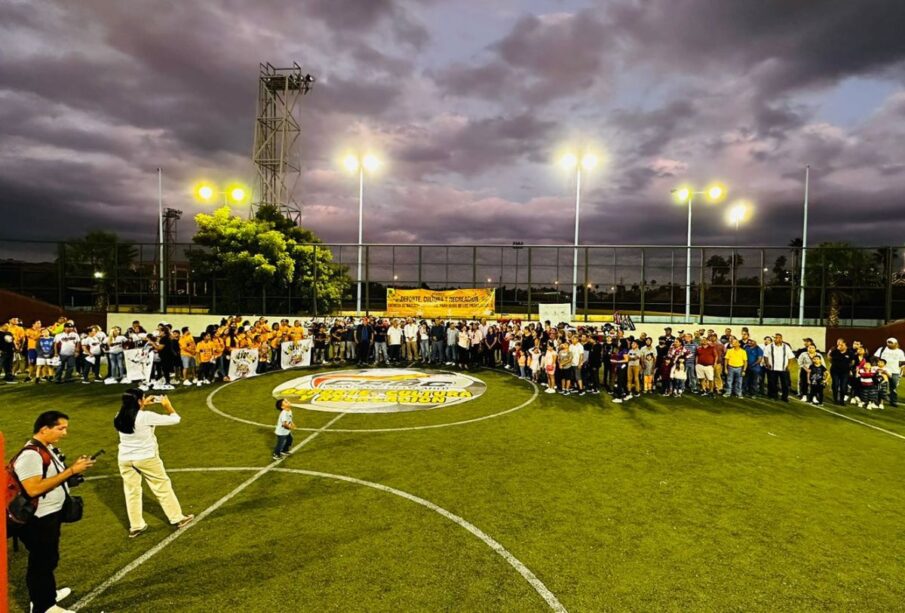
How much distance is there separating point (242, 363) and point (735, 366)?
1868 cm

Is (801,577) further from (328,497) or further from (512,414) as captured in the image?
(512,414)

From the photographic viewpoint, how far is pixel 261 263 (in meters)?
32.2

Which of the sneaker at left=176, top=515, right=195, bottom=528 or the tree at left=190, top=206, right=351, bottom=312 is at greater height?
the tree at left=190, top=206, right=351, bottom=312

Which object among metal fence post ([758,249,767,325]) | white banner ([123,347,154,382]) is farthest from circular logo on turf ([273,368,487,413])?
metal fence post ([758,249,767,325])

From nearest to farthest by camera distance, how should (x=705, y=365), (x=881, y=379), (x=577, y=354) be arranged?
(x=881, y=379)
(x=705, y=365)
(x=577, y=354)

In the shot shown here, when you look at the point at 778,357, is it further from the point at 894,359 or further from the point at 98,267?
the point at 98,267

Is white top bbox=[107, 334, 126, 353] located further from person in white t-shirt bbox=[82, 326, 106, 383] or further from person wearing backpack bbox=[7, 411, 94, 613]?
person wearing backpack bbox=[7, 411, 94, 613]

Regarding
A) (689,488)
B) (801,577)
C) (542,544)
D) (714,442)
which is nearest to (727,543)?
(801,577)

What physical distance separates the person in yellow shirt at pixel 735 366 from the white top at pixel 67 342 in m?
24.3

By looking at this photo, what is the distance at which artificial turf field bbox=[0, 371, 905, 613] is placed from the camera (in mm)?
5504

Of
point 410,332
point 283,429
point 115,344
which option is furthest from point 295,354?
point 283,429

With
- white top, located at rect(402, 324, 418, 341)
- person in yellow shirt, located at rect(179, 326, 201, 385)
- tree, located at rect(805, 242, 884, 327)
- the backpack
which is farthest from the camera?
tree, located at rect(805, 242, 884, 327)

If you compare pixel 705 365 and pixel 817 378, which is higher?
pixel 705 365

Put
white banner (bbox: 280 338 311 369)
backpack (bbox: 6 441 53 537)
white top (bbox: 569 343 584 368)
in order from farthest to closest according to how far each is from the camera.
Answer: white banner (bbox: 280 338 311 369) < white top (bbox: 569 343 584 368) < backpack (bbox: 6 441 53 537)
